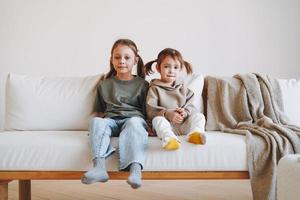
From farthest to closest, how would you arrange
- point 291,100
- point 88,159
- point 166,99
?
point 291,100, point 166,99, point 88,159

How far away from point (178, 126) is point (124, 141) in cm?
38

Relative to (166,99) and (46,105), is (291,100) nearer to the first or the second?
(166,99)

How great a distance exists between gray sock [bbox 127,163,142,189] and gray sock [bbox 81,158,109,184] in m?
0.10

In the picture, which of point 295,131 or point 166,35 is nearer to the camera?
point 295,131

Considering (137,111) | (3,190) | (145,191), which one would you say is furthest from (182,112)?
(3,190)

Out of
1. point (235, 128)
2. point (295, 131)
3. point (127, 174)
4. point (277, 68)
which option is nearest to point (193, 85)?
point (235, 128)

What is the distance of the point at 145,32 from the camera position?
2873mm

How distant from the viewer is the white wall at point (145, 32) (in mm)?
2846

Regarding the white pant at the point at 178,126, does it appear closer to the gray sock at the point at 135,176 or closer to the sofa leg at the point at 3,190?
the gray sock at the point at 135,176

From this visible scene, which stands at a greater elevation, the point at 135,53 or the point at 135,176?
the point at 135,53

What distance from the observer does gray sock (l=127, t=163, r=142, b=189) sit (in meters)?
1.41

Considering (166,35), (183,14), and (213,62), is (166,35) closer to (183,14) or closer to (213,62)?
(183,14)

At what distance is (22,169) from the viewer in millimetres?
1593

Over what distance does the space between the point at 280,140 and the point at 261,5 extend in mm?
1632
